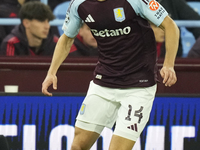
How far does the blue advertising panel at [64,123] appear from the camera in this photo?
4.16 metres

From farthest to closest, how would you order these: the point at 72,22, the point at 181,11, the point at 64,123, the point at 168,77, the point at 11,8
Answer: the point at 11,8, the point at 181,11, the point at 64,123, the point at 72,22, the point at 168,77

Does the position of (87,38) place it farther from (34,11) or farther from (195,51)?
(195,51)

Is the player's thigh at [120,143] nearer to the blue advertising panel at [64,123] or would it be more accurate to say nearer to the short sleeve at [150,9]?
the short sleeve at [150,9]

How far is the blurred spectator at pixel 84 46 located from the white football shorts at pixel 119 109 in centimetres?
113

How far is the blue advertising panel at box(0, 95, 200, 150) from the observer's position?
13.6 feet

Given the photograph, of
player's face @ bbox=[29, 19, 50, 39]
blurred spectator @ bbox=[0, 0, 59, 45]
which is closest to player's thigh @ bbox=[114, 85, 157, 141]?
player's face @ bbox=[29, 19, 50, 39]

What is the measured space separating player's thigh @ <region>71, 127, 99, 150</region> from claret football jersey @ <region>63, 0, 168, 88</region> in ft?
1.16

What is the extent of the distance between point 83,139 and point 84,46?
1404 millimetres

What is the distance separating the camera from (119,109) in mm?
3240

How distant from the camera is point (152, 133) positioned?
417cm

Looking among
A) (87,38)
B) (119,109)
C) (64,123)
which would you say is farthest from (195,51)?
(119,109)

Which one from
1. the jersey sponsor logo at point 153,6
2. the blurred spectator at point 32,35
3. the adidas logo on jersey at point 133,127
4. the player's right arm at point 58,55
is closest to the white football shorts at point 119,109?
the adidas logo on jersey at point 133,127

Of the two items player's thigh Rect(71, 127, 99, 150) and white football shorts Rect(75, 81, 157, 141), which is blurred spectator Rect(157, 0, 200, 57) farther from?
player's thigh Rect(71, 127, 99, 150)

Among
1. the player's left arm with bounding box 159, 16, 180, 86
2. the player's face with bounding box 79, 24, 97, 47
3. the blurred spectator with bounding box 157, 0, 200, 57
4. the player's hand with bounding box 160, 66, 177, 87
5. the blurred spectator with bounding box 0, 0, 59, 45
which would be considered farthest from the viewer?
the blurred spectator with bounding box 0, 0, 59, 45
